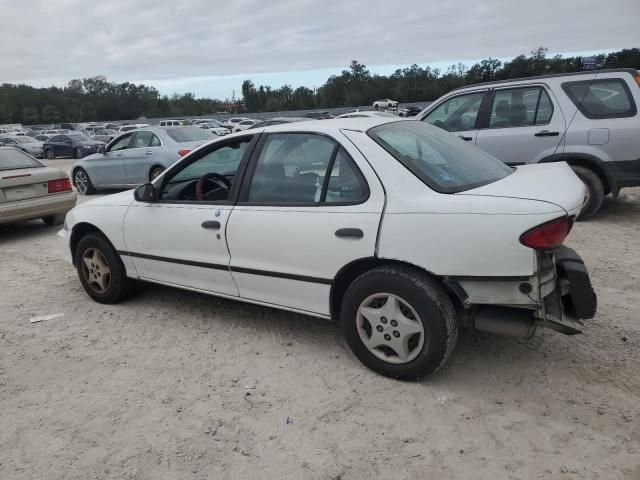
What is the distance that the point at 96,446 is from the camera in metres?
2.71

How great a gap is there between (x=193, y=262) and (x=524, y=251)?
8.02ft

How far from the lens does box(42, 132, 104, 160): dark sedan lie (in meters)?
25.9

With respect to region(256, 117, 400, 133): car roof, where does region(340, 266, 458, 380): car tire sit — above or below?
below

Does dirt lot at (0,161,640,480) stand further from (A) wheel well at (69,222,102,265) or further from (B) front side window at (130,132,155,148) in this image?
(B) front side window at (130,132,155,148)

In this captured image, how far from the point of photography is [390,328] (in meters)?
3.00

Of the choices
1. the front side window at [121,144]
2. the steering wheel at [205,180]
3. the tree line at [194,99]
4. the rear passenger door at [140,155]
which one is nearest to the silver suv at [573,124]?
the steering wheel at [205,180]

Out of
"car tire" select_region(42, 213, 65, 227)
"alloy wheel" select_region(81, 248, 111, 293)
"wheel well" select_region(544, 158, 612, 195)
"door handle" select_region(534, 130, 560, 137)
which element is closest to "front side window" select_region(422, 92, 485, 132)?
"door handle" select_region(534, 130, 560, 137)

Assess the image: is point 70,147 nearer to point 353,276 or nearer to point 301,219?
point 301,219

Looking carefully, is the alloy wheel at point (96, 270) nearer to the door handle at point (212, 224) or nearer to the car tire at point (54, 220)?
the door handle at point (212, 224)

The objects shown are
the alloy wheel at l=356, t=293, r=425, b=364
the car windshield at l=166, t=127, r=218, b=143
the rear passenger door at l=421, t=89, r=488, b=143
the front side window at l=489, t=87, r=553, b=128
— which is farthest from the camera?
the car windshield at l=166, t=127, r=218, b=143

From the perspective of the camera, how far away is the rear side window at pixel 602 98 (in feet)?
20.3

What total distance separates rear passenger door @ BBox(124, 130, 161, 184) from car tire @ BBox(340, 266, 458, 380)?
28.1 ft

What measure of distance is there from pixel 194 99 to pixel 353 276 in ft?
417

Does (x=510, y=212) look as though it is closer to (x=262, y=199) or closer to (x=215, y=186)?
(x=262, y=199)
